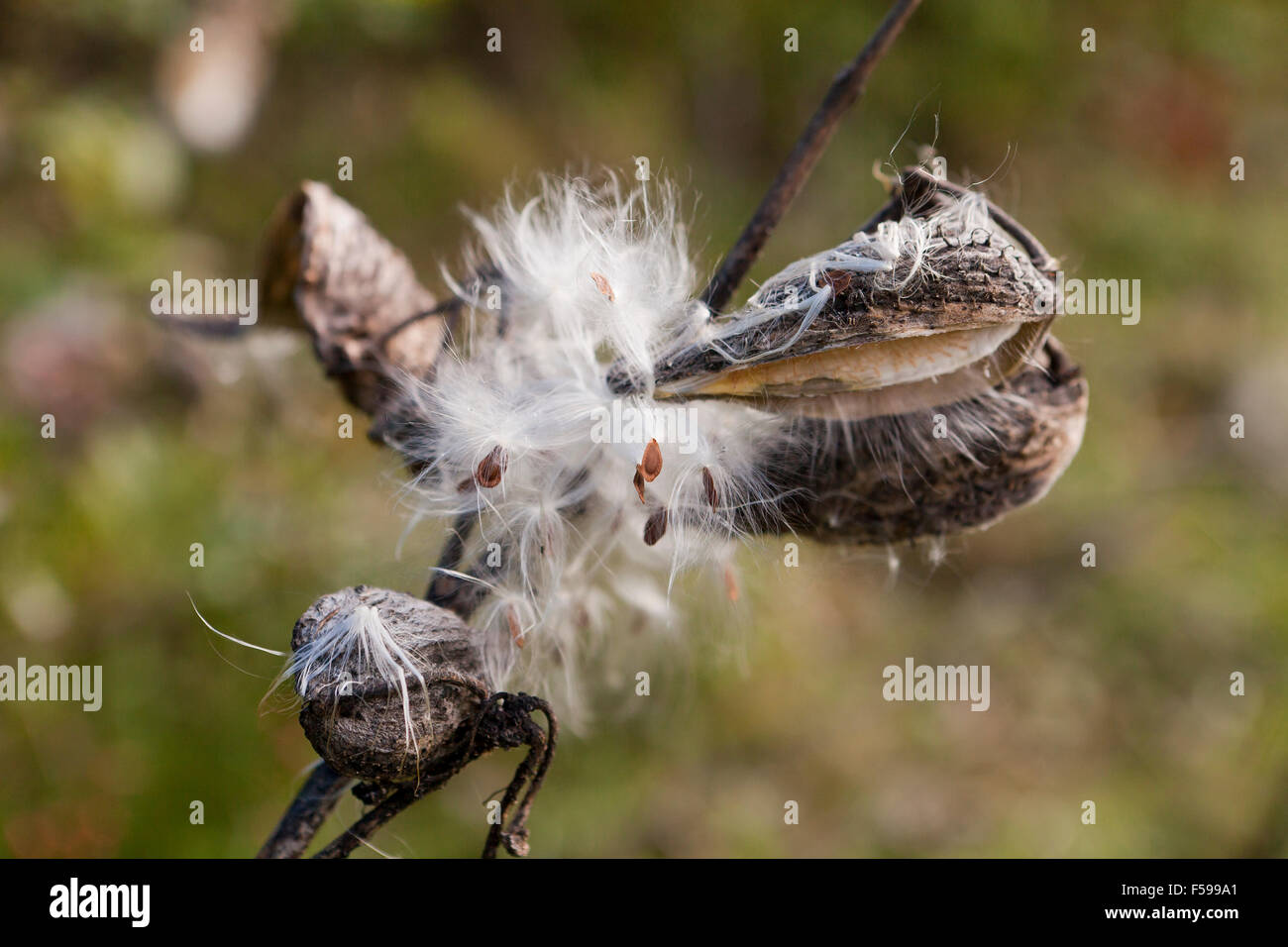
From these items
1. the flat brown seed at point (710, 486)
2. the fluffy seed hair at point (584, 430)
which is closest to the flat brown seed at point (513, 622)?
the fluffy seed hair at point (584, 430)

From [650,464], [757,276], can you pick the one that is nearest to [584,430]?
[650,464]

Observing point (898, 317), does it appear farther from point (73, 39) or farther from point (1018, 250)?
point (73, 39)

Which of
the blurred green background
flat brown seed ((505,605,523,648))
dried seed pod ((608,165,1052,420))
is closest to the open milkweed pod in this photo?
dried seed pod ((608,165,1052,420))

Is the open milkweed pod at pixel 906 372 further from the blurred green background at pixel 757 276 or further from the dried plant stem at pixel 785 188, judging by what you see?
the blurred green background at pixel 757 276

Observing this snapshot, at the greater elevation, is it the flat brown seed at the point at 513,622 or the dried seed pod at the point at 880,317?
the dried seed pod at the point at 880,317

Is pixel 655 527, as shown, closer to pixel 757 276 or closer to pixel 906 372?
pixel 906 372

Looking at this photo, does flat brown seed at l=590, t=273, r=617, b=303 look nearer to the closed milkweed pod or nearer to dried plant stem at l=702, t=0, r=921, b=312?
dried plant stem at l=702, t=0, r=921, b=312
